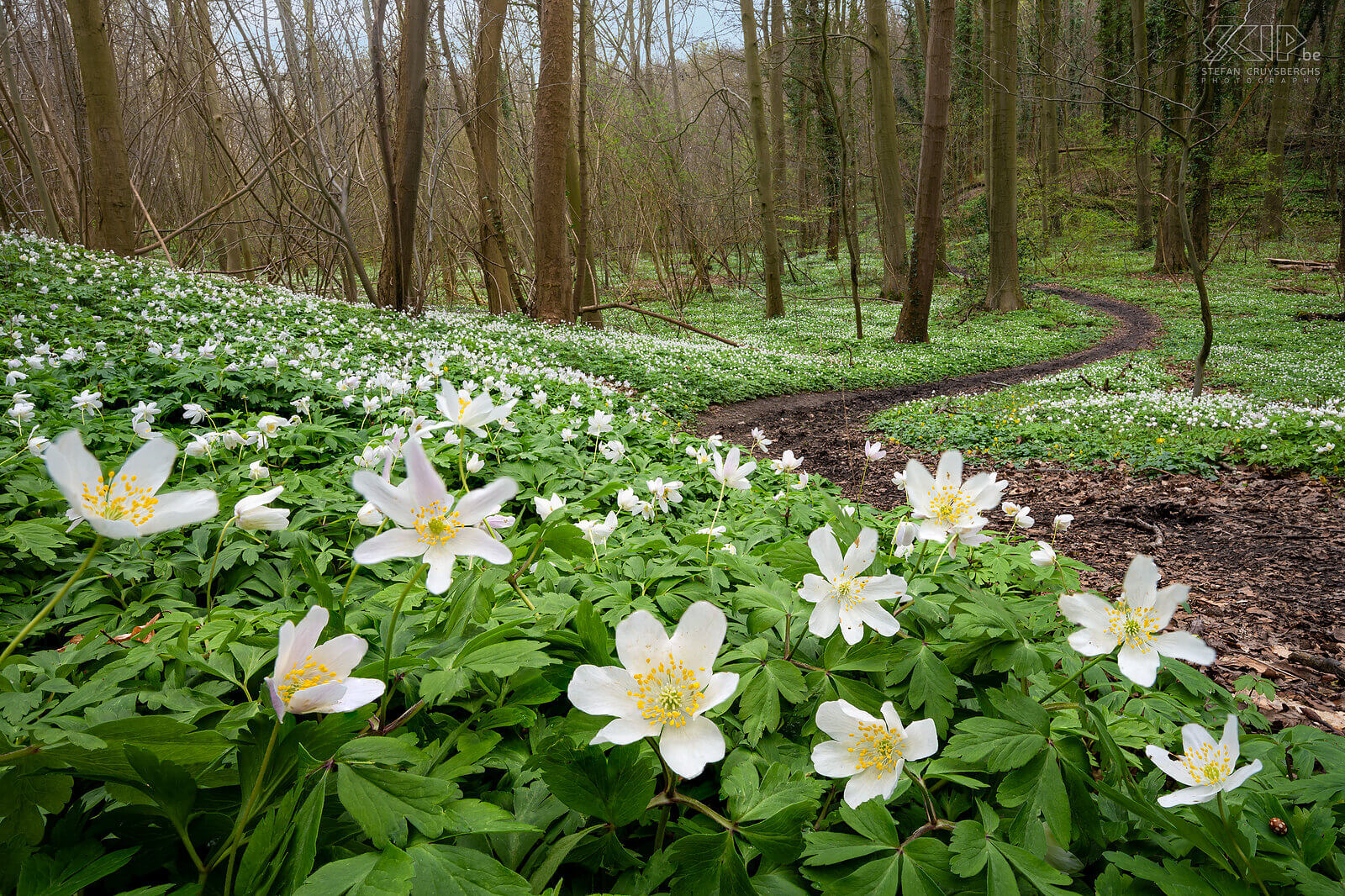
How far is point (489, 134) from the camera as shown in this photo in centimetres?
1428

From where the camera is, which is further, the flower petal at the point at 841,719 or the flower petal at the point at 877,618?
the flower petal at the point at 877,618

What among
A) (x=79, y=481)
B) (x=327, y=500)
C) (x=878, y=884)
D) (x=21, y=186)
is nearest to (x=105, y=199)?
(x=21, y=186)

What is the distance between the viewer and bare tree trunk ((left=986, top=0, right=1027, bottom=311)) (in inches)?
691

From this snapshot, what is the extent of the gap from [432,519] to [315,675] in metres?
0.30

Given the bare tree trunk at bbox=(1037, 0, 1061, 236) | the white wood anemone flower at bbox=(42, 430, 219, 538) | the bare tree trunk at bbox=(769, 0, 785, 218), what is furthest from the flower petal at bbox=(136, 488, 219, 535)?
the bare tree trunk at bbox=(1037, 0, 1061, 236)

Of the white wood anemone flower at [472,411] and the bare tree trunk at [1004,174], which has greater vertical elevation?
the bare tree trunk at [1004,174]

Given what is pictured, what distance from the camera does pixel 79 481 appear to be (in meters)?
0.86

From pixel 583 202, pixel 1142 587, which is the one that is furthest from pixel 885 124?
pixel 1142 587

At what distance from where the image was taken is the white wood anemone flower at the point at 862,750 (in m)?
1.09

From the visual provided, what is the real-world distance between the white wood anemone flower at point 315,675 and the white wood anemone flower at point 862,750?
0.74 meters

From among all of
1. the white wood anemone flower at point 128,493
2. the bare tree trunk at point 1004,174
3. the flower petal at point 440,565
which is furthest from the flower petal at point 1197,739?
the bare tree trunk at point 1004,174

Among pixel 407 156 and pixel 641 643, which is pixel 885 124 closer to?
pixel 407 156

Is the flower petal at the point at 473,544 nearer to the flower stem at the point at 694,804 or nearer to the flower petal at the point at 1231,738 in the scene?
the flower stem at the point at 694,804

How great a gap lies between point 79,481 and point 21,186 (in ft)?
60.4
